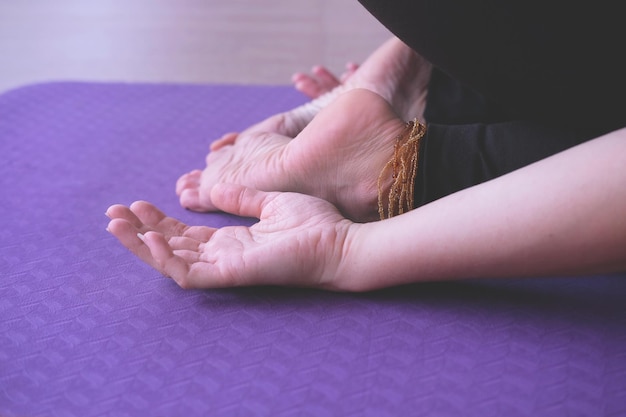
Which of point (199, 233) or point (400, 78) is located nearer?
point (199, 233)

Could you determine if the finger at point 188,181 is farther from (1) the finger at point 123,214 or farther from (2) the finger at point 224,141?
(1) the finger at point 123,214

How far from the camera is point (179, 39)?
2.05 meters

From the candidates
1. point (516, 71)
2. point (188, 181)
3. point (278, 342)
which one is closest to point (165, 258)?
point (278, 342)

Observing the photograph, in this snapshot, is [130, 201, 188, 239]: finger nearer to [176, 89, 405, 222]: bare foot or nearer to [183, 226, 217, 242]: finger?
[183, 226, 217, 242]: finger

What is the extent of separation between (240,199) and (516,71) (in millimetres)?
340

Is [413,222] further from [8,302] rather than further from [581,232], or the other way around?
[8,302]

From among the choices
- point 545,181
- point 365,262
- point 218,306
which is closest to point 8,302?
point 218,306

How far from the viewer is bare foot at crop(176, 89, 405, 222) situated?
0.89 m

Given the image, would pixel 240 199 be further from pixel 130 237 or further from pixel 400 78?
pixel 400 78

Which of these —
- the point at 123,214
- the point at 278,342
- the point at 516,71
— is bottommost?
the point at 278,342

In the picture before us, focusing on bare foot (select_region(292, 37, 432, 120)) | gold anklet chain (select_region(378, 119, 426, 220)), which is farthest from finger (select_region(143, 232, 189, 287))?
bare foot (select_region(292, 37, 432, 120))

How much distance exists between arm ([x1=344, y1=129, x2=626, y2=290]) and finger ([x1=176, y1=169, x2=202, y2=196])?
1.06 ft

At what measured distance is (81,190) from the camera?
1057mm

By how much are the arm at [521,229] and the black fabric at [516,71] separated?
10 centimetres
